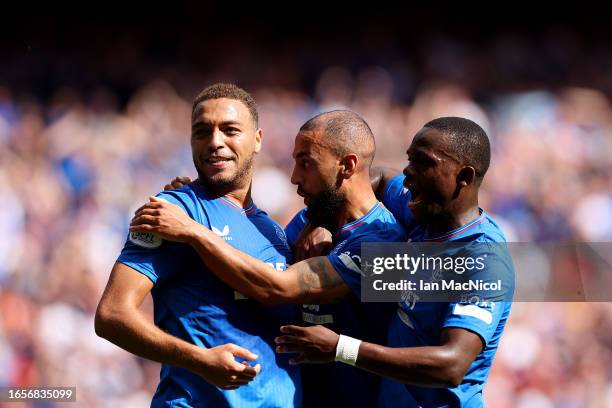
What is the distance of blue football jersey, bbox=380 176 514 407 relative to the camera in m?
3.39

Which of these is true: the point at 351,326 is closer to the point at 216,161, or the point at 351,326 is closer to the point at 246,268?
the point at 246,268

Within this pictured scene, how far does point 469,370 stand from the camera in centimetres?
365

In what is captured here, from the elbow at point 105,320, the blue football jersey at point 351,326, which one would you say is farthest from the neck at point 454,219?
the elbow at point 105,320

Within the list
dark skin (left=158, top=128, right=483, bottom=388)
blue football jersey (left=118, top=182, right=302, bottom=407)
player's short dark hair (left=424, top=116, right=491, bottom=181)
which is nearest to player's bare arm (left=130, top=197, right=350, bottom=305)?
blue football jersey (left=118, top=182, right=302, bottom=407)

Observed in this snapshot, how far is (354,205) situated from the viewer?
12.9 feet

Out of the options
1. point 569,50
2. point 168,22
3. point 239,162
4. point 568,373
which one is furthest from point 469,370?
point 168,22

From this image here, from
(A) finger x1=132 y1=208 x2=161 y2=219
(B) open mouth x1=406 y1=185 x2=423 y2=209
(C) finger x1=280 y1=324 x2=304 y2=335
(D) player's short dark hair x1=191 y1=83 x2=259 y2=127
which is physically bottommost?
(C) finger x1=280 y1=324 x2=304 y2=335

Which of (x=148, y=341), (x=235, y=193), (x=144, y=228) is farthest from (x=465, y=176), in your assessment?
(x=148, y=341)

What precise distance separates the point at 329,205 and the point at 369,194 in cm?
23

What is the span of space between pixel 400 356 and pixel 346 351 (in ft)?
0.76

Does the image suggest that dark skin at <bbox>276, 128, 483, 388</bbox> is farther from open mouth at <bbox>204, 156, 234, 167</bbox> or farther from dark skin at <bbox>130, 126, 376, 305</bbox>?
open mouth at <bbox>204, 156, 234, 167</bbox>

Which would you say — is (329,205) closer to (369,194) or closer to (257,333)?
(369,194)

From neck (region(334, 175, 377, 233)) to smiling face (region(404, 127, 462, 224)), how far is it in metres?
0.34

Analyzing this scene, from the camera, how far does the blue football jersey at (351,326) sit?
3.80 metres
